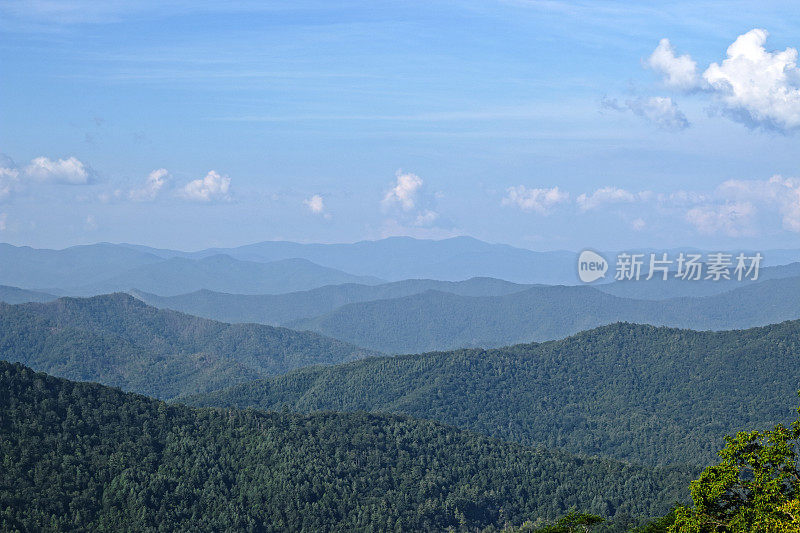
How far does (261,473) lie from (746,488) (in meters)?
110

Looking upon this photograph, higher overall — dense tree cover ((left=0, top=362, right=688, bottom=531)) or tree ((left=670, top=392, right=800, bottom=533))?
tree ((left=670, top=392, right=800, bottom=533))

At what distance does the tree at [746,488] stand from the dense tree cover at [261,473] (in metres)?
83.8

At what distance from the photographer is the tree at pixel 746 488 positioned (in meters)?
48.4

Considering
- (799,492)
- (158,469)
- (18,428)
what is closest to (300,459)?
(158,469)

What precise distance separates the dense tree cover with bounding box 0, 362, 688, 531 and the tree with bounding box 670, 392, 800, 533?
275ft

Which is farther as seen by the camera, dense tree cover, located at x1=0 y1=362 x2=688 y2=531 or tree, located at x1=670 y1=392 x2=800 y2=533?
dense tree cover, located at x1=0 y1=362 x2=688 y2=531

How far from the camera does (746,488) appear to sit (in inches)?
1961

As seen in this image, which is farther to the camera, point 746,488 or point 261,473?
point 261,473

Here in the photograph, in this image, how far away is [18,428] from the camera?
131875mm

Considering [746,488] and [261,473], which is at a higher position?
[746,488]

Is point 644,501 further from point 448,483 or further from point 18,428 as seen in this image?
point 18,428

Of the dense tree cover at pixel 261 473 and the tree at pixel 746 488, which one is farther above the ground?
the tree at pixel 746 488

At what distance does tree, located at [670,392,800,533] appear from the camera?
48.4 metres

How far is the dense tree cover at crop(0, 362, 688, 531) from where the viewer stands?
12681cm
